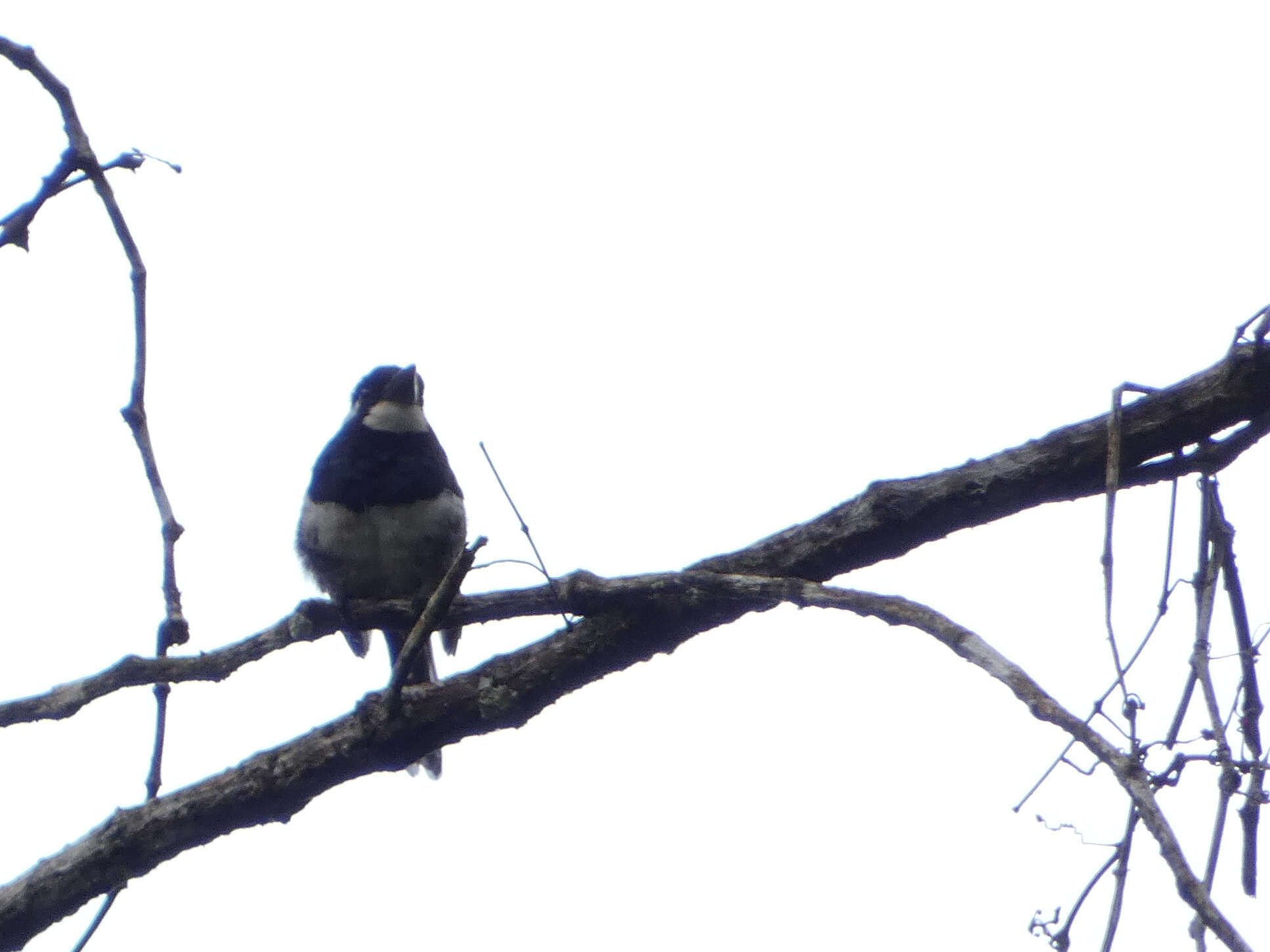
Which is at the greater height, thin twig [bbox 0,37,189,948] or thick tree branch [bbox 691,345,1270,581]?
thin twig [bbox 0,37,189,948]

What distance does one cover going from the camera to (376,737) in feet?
8.66

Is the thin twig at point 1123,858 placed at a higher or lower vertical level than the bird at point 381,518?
lower

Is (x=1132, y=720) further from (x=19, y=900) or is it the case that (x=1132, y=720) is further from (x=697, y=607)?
(x=19, y=900)

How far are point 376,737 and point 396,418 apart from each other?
2.38m

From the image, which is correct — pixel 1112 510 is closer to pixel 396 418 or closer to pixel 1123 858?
pixel 1123 858

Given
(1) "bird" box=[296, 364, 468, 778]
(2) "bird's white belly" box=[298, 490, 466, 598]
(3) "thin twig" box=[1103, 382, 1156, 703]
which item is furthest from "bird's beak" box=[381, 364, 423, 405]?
(3) "thin twig" box=[1103, 382, 1156, 703]

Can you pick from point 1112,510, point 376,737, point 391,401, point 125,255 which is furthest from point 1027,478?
point 391,401

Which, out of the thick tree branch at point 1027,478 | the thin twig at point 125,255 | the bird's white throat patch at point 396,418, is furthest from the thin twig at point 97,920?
the bird's white throat patch at point 396,418

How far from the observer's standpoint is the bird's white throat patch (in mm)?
4848

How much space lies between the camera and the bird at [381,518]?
447 cm

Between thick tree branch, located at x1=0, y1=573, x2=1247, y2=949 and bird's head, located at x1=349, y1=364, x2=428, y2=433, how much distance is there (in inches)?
88.4

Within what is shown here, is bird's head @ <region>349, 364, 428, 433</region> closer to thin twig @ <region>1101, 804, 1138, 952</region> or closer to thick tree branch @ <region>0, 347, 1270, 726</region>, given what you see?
thick tree branch @ <region>0, 347, 1270, 726</region>

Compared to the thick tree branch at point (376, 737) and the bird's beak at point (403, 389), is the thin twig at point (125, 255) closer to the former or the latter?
the thick tree branch at point (376, 737)

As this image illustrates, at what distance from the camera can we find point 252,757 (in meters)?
2.66
